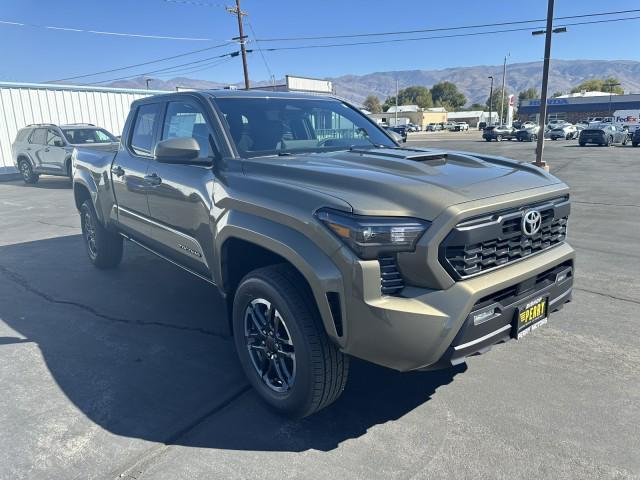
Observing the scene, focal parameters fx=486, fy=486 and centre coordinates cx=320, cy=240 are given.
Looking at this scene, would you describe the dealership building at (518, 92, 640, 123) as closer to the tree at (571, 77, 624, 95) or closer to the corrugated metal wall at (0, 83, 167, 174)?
the tree at (571, 77, 624, 95)

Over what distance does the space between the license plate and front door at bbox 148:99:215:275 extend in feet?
6.68

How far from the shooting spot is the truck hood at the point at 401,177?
2412 millimetres

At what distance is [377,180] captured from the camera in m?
2.57

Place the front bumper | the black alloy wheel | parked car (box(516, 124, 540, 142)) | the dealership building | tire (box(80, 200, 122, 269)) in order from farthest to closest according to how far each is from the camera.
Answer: the dealership building < parked car (box(516, 124, 540, 142)) < tire (box(80, 200, 122, 269)) < the black alloy wheel < the front bumper

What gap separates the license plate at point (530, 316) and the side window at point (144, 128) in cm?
338

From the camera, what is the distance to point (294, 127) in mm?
3875

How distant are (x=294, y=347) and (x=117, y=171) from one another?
3219 mm

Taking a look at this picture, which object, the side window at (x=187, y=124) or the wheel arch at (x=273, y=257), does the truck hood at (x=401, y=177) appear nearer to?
the wheel arch at (x=273, y=257)

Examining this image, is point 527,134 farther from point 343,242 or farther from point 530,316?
point 343,242

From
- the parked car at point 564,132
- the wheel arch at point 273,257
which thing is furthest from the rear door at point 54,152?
the parked car at point 564,132

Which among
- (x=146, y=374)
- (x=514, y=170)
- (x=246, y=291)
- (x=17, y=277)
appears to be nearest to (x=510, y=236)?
(x=514, y=170)

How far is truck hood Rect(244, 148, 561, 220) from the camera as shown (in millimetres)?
2412

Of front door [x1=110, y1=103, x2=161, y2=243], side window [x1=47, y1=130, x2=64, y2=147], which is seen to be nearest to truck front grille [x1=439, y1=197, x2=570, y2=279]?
front door [x1=110, y1=103, x2=161, y2=243]

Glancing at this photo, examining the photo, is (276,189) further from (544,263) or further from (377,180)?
(544,263)
